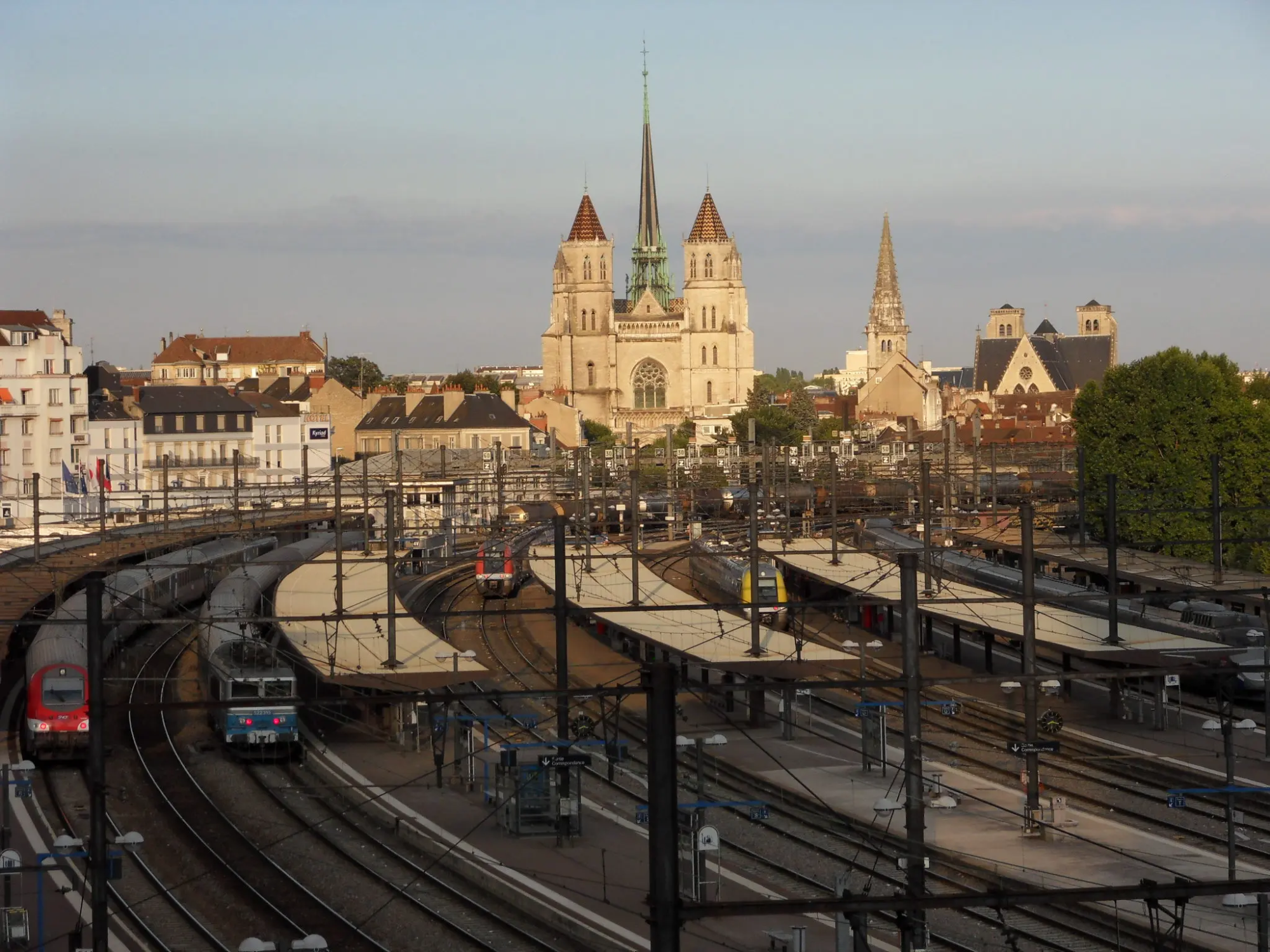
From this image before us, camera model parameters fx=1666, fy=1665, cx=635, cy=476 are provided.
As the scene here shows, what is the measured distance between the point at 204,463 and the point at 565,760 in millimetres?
51898

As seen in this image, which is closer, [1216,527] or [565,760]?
[565,760]

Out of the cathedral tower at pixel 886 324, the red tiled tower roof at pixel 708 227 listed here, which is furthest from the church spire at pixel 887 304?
the red tiled tower roof at pixel 708 227

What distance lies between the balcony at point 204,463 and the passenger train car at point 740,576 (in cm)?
2443

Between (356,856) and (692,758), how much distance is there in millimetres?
5341

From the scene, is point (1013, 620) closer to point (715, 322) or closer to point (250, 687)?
point (250, 687)

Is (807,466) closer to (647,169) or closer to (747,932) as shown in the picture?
(747,932)

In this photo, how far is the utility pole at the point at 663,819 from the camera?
8734mm

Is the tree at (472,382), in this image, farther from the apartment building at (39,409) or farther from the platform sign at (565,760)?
the platform sign at (565,760)

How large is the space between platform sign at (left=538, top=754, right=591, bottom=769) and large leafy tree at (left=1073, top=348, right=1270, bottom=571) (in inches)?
1220

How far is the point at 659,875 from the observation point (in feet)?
28.8

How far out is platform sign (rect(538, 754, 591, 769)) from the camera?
16297mm

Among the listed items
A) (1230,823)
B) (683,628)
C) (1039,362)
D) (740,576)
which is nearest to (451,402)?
(740,576)

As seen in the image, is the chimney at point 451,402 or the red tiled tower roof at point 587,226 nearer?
the chimney at point 451,402

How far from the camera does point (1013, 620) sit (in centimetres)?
2808
